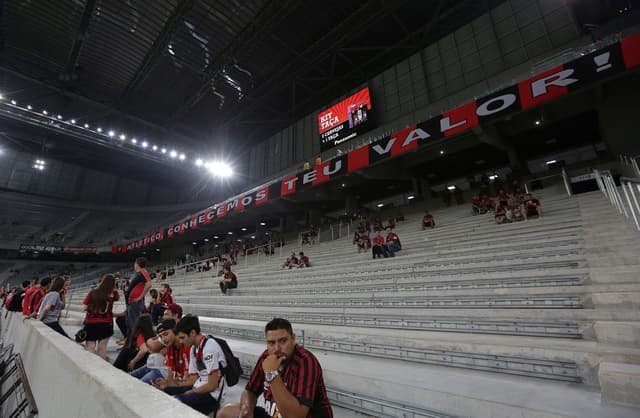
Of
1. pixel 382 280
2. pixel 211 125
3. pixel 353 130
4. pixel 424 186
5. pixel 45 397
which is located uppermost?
pixel 211 125

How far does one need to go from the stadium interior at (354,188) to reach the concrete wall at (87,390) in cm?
2

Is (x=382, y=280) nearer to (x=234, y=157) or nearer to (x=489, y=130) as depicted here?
(x=489, y=130)

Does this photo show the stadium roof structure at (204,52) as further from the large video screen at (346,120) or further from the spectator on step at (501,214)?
the spectator on step at (501,214)

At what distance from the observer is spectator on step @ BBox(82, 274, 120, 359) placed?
14.5ft

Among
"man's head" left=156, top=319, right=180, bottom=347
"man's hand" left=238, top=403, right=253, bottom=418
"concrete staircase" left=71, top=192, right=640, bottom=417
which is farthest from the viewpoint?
"man's head" left=156, top=319, right=180, bottom=347

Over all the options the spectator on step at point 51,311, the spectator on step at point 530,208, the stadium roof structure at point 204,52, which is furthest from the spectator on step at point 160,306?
the stadium roof structure at point 204,52

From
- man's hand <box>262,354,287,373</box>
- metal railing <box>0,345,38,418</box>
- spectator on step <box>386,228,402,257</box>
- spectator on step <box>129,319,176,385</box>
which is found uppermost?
spectator on step <box>386,228,402,257</box>

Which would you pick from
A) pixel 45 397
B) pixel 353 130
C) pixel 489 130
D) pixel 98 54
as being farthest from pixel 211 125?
pixel 45 397

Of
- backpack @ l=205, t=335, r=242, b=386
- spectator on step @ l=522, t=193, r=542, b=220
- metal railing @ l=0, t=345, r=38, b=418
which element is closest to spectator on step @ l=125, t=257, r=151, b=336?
metal railing @ l=0, t=345, r=38, b=418

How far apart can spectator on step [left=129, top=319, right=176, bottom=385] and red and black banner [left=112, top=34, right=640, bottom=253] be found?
35.2ft

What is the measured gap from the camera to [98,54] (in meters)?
19.4

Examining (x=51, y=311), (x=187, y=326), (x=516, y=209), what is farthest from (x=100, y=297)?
(x=516, y=209)

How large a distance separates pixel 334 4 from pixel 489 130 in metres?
12.6

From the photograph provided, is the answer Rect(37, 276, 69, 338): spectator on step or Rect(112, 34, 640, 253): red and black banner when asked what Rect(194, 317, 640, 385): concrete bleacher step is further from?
Rect(112, 34, 640, 253): red and black banner
